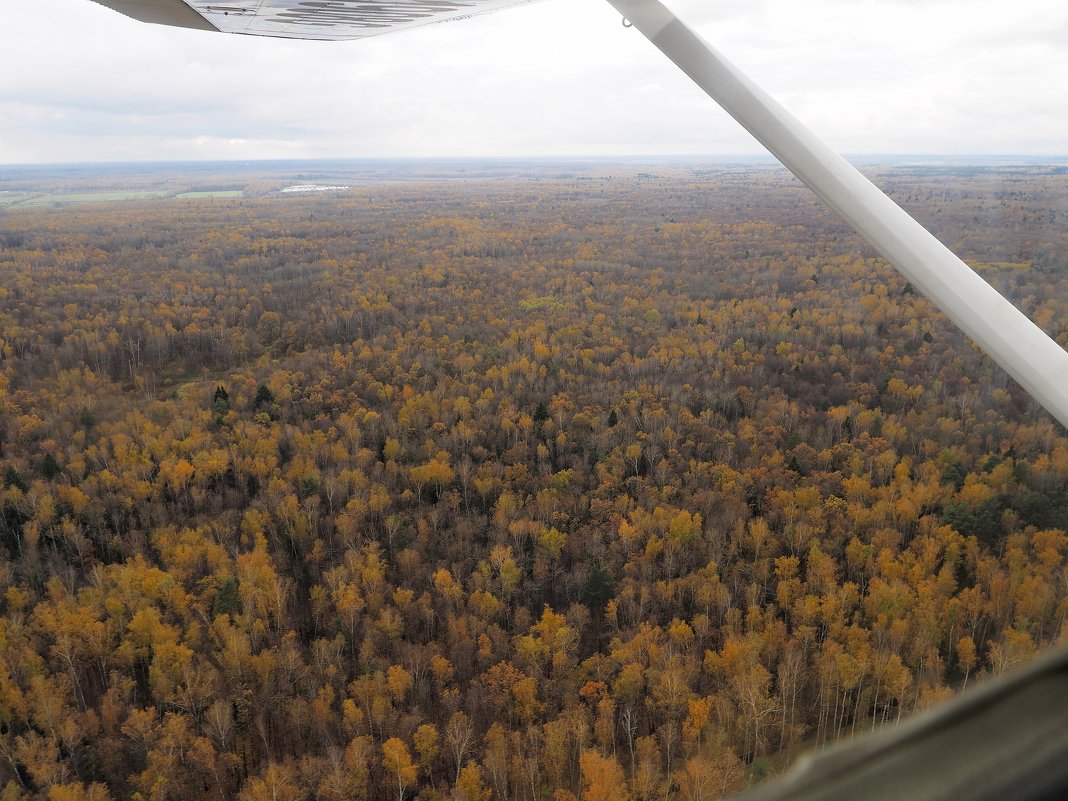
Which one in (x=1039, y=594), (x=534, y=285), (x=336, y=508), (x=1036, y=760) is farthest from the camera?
(x=534, y=285)

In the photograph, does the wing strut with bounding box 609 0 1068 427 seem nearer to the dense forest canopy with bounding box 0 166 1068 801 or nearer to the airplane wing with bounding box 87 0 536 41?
the airplane wing with bounding box 87 0 536 41

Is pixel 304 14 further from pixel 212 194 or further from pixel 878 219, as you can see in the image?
pixel 212 194

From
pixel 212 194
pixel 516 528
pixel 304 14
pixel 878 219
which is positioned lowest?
pixel 516 528

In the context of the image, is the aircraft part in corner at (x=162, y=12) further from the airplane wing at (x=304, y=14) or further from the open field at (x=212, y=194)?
the open field at (x=212, y=194)

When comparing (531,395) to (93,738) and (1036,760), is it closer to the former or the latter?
(93,738)

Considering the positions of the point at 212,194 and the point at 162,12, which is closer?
the point at 162,12

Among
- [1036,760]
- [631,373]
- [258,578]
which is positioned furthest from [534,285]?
[1036,760]

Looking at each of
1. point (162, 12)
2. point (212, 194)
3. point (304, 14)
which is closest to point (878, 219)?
point (304, 14)
